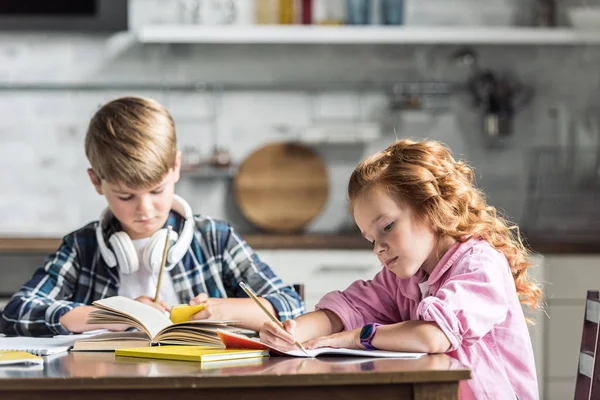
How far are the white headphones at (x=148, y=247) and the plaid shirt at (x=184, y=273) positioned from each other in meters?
0.03

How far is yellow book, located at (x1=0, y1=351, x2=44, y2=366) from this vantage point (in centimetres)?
136

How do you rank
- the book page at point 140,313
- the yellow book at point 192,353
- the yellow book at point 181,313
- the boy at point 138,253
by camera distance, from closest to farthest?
the yellow book at point 192,353 → the book page at point 140,313 → the yellow book at point 181,313 → the boy at point 138,253

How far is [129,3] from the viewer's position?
13.6 ft

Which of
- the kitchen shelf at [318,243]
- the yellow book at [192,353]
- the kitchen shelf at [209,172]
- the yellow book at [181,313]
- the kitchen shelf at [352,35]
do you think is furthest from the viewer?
the kitchen shelf at [209,172]

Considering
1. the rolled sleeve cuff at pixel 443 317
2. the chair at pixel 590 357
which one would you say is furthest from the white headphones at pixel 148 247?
the chair at pixel 590 357

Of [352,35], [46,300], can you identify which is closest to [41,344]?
[46,300]

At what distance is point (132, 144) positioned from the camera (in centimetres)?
202

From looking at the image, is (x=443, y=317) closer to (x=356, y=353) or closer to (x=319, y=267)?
(x=356, y=353)

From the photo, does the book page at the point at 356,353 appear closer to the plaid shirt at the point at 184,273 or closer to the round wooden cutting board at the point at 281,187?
the plaid shirt at the point at 184,273

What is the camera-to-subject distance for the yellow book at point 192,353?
A: 4.43 ft

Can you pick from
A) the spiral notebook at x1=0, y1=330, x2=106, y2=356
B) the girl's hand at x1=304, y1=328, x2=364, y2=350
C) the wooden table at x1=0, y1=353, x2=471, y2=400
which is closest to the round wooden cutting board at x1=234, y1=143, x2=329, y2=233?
the spiral notebook at x1=0, y1=330, x2=106, y2=356

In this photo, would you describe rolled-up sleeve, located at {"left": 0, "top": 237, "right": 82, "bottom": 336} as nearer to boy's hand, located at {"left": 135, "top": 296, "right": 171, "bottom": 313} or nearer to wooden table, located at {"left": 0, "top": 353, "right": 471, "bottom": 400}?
boy's hand, located at {"left": 135, "top": 296, "right": 171, "bottom": 313}

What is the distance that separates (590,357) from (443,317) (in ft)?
1.07

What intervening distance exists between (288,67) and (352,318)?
2663mm
